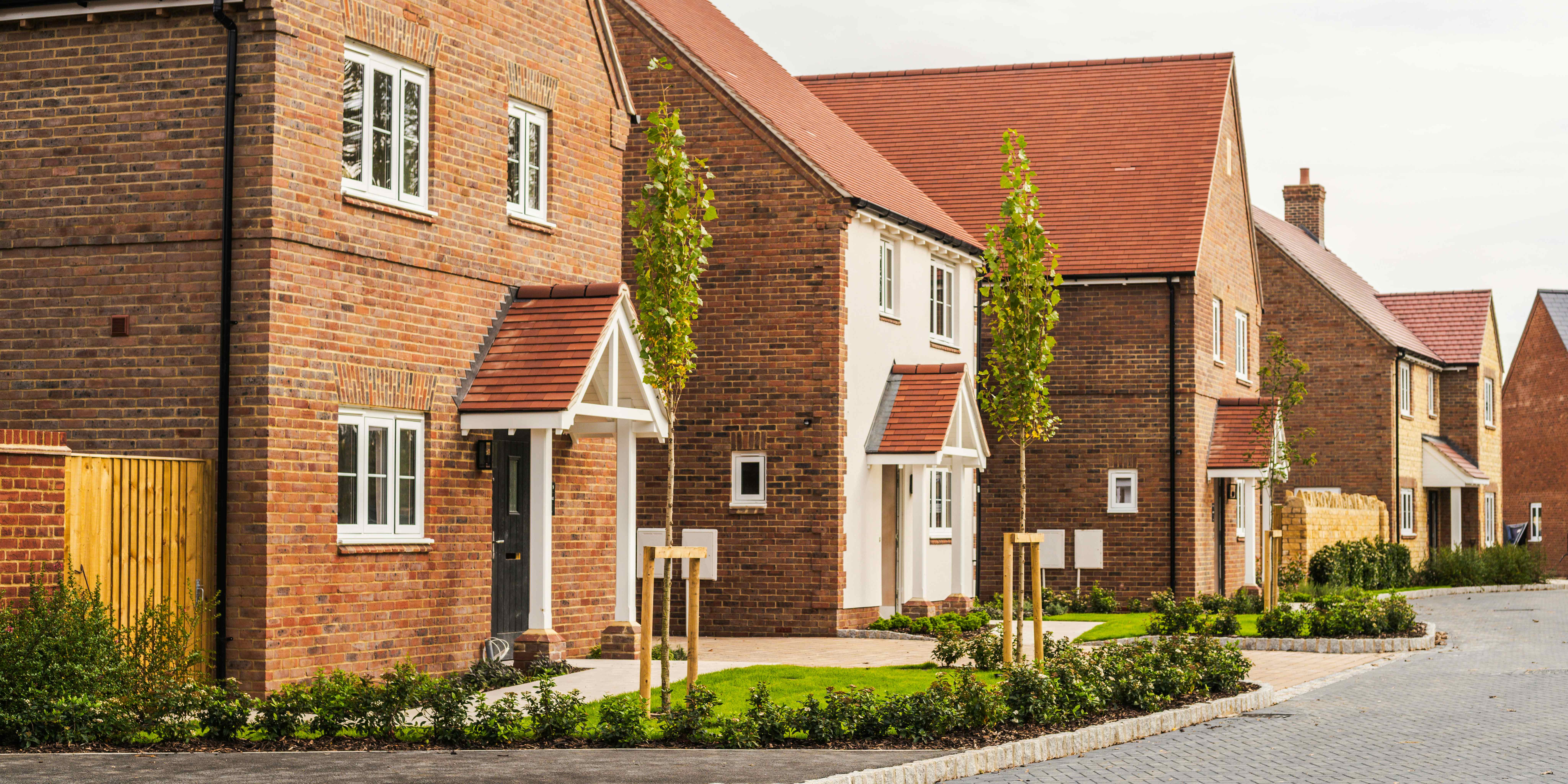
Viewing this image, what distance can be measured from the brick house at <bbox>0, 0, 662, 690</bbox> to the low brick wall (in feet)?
67.7

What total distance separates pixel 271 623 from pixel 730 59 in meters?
14.7

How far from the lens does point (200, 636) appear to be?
1314 centimetres

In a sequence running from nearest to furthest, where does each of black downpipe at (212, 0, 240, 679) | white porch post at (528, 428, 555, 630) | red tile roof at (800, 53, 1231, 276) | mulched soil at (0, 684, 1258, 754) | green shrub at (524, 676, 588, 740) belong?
mulched soil at (0, 684, 1258, 754) < green shrub at (524, 676, 588, 740) < black downpipe at (212, 0, 240, 679) < white porch post at (528, 428, 555, 630) < red tile roof at (800, 53, 1231, 276)

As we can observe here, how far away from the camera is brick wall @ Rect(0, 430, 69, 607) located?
38.0 feet

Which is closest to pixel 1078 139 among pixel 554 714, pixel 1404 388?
pixel 1404 388

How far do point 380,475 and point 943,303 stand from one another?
14.1 metres

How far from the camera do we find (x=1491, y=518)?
50.2 meters

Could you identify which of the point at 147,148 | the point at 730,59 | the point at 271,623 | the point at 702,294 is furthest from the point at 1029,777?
the point at 730,59

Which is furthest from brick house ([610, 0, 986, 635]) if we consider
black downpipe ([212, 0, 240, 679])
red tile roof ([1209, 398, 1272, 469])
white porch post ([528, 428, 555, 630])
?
black downpipe ([212, 0, 240, 679])

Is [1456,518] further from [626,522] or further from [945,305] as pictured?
[626,522]

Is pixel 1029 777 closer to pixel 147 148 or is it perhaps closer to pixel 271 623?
pixel 271 623

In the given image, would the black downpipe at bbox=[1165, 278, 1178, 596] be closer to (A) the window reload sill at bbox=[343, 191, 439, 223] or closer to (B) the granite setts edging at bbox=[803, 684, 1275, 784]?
(B) the granite setts edging at bbox=[803, 684, 1275, 784]

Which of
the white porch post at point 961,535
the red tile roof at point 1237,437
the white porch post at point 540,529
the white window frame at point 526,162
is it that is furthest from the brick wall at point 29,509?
the red tile roof at point 1237,437

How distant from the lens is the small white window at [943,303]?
26766 mm
